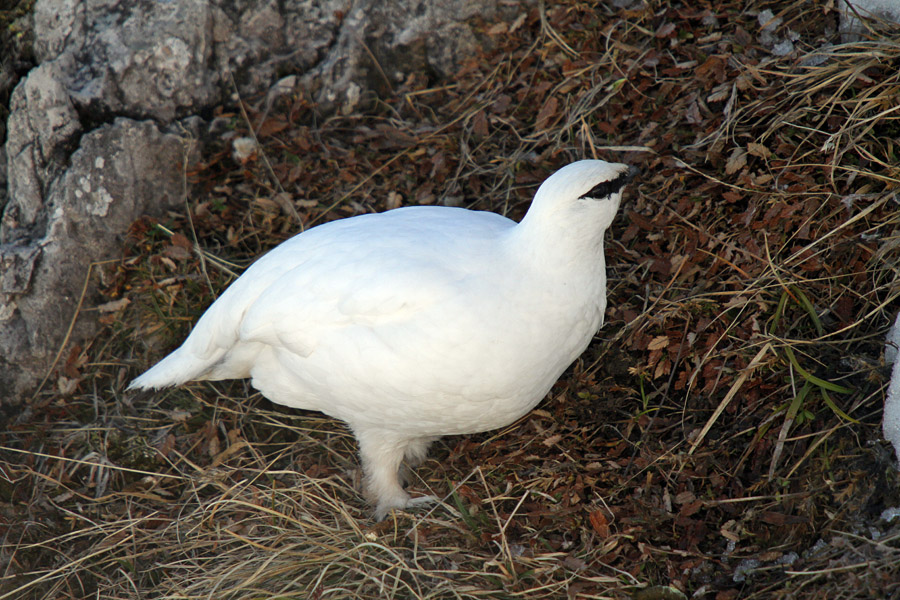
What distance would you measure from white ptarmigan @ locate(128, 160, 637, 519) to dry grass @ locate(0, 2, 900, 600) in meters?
0.52

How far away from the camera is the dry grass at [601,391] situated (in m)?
2.58

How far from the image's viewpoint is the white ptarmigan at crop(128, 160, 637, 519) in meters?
2.39

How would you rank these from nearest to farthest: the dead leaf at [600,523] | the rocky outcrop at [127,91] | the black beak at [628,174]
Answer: the black beak at [628,174] < the dead leaf at [600,523] < the rocky outcrop at [127,91]

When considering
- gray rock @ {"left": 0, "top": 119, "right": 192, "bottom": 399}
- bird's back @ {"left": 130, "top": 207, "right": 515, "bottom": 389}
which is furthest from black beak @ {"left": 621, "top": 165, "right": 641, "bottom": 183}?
gray rock @ {"left": 0, "top": 119, "right": 192, "bottom": 399}

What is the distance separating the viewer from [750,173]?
3059 mm

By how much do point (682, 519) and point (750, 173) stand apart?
1488 mm

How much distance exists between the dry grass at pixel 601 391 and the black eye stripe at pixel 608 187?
27.4 inches

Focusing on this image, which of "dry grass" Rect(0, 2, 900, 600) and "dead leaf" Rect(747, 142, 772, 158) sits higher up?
"dead leaf" Rect(747, 142, 772, 158)

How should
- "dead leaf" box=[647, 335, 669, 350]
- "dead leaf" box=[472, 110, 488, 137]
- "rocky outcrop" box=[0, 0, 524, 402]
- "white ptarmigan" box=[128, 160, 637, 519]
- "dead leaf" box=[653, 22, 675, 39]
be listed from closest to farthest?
"white ptarmigan" box=[128, 160, 637, 519] → "dead leaf" box=[647, 335, 669, 350] → "dead leaf" box=[653, 22, 675, 39] → "rocky outcrop" box=[0, 0, 524, 402] → "dead leaf" box=[472, 110, 488, 137]

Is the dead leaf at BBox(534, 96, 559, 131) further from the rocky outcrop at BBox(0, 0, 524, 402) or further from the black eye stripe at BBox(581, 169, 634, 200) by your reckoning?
the black eye stripe at BBox(581, 169, 634, 200)

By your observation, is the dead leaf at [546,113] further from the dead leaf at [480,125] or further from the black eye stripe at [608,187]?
the black eye stripe at [608,187]

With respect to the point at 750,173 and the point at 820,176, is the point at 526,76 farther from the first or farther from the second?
the point at 820,176

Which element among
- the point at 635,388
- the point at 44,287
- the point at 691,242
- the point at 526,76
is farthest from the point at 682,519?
the point at 44,287

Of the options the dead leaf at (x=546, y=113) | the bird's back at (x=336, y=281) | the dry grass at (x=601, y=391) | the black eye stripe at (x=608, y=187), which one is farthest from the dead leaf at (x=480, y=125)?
the black eye stripe at (x=608, y=187)
